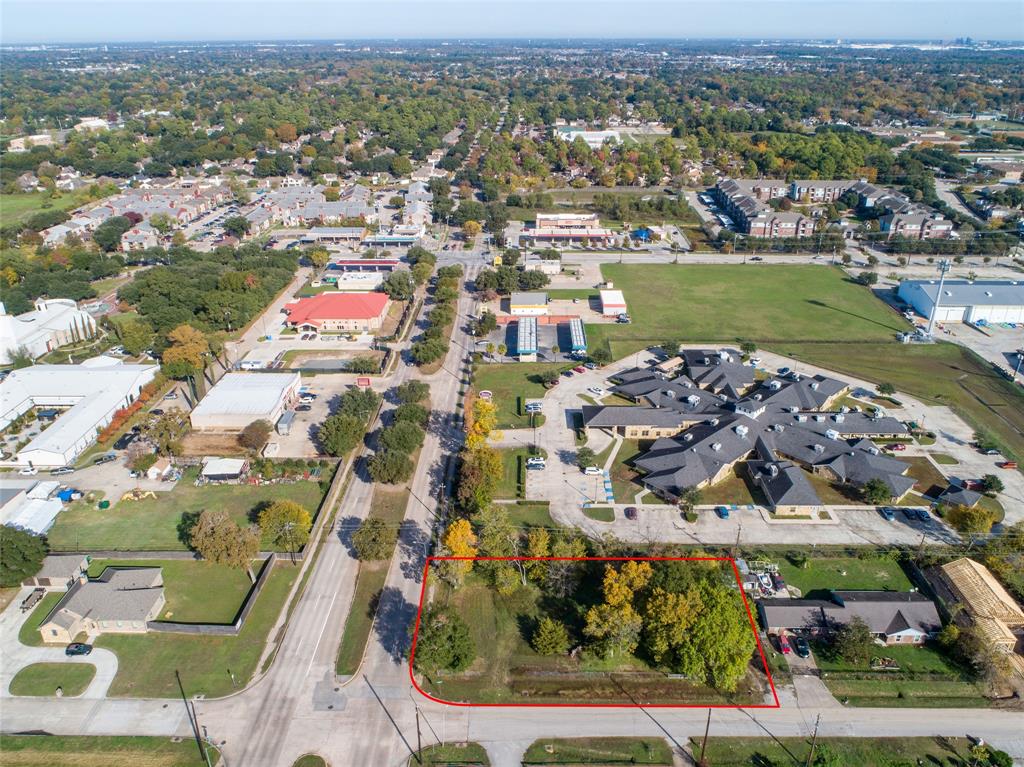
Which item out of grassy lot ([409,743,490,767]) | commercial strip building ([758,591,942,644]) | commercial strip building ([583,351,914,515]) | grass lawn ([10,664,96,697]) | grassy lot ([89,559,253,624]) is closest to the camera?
grassy lot ([409,743,490,767])

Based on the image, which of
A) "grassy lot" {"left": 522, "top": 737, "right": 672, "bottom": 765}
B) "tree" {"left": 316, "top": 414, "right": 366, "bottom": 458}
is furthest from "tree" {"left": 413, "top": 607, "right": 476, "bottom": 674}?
"tree" {"left": 316, "top": 414, "right": 366, "bottom": 458}

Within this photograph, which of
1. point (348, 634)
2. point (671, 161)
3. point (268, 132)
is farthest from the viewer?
point (268, 132)

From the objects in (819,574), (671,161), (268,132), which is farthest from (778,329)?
(268,132)

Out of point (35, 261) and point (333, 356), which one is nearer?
point (333, 356)

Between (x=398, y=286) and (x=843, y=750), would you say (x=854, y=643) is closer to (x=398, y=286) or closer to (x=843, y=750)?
(x=843, y=750)

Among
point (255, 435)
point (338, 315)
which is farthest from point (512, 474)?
point (338, 315)

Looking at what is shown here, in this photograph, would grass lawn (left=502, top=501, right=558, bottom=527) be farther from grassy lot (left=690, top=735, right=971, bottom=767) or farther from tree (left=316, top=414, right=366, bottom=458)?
grassy lot (left=690, top=735, right=971, bottom=767)

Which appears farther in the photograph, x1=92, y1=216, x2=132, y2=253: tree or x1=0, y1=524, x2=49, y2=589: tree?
x1=92, y1=216, x2=132, y2=253: tree

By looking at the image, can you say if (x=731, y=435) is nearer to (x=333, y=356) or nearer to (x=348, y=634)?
(x=348, y=634)
